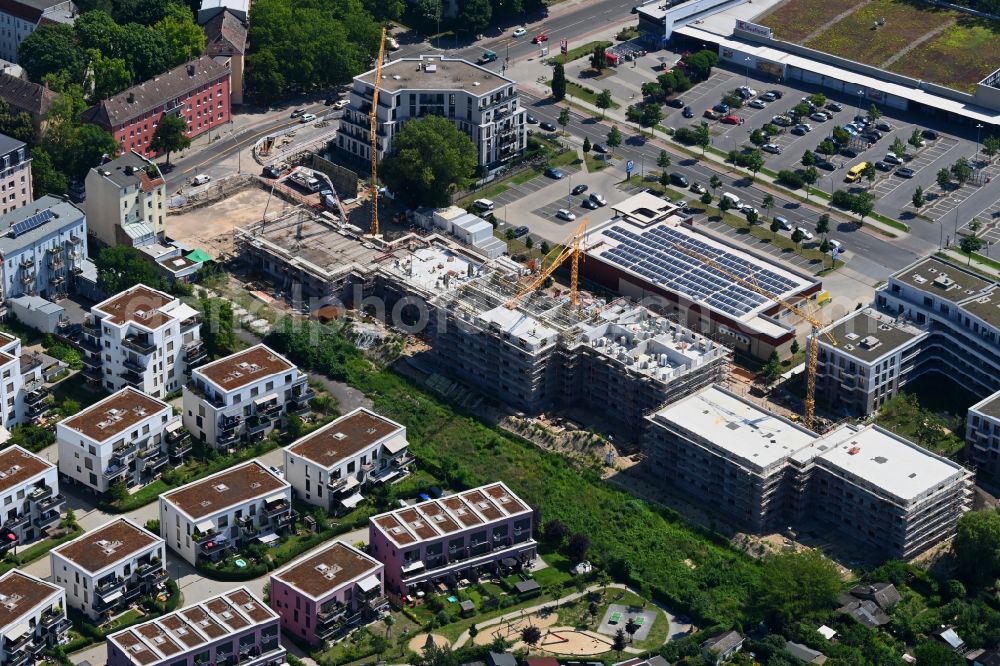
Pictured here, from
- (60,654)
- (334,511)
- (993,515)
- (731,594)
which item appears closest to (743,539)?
(731,594)

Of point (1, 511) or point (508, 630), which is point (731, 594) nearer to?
point (508, 630)

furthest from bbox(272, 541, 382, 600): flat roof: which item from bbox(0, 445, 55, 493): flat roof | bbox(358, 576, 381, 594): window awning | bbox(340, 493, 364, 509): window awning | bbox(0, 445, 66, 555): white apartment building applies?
bbox(0, 445, 55, 493): flat roof

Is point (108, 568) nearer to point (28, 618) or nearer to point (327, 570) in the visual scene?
point (28, 618)

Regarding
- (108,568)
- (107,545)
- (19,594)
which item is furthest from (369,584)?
(19,594)

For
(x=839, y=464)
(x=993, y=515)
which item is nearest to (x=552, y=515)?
(x=839, y=464)

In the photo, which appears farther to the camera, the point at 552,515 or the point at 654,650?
the point at 552,515

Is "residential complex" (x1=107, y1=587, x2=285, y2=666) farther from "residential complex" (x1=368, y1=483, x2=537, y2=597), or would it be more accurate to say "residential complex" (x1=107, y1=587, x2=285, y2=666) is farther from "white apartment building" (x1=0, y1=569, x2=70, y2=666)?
"residential complex" (x1=368, y1=483, x2=537, y2=597)
